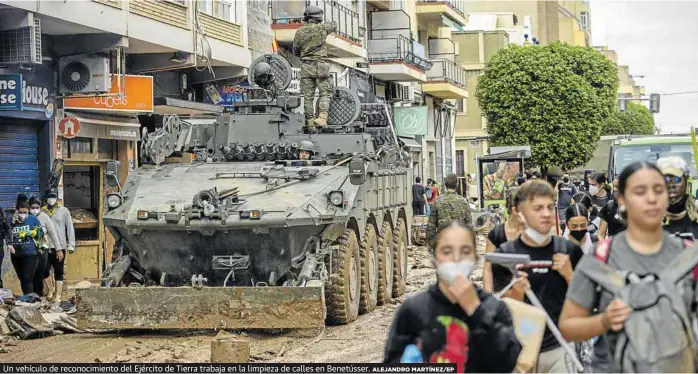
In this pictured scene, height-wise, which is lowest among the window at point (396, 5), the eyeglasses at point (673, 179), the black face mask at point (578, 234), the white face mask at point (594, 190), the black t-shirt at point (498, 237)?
the black face mask at point (578, 234)

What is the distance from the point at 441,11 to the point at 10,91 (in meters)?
26.1

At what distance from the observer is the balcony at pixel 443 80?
142 feet

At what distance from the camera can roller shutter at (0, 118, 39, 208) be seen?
63.9 feet

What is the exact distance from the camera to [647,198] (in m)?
4.89

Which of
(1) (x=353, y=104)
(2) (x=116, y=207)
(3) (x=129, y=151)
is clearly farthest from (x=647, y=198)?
(3) (x=129, y=151)

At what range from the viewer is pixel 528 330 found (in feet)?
18.5

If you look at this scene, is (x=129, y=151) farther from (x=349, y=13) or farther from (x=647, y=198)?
(x=647, y=198)

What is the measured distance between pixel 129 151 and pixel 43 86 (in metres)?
3.95

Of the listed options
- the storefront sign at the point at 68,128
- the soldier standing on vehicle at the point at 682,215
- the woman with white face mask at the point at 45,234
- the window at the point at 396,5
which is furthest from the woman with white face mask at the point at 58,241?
the window at the point at 396,5

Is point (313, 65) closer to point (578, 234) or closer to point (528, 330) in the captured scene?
point (578, 234)

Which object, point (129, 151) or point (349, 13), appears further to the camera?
point (349, 13)

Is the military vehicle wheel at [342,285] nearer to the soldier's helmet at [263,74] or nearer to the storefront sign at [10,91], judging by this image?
the soldier's helmet at [263,74]

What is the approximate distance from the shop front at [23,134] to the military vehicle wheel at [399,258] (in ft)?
17.7

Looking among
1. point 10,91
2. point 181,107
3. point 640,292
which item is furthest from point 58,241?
point 640,292
